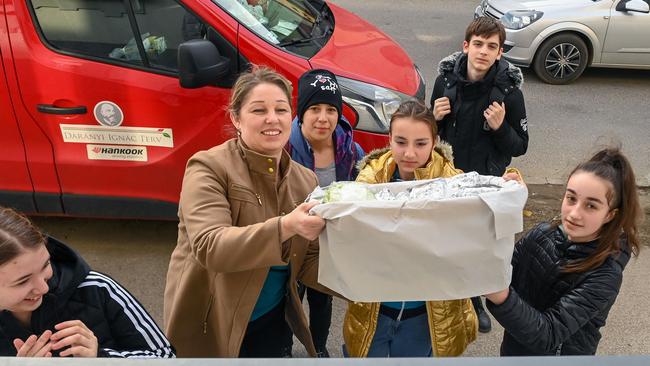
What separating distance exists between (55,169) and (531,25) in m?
5.87

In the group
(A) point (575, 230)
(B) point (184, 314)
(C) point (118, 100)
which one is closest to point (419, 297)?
(A) point (575, 230)

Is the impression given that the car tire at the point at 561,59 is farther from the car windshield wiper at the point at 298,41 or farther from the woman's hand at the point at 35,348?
the woman's hand at the point at 35,348

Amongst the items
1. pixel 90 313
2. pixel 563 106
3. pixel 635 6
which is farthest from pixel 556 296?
pixel 635 6

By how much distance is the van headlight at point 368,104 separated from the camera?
12.1 ft

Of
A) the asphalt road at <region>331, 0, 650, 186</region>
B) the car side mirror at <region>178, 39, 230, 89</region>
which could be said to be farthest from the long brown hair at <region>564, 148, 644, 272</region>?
the asphalt road at <region>331, 0, 650, 186</region>

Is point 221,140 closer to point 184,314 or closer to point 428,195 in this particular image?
point 184,314

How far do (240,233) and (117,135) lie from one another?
2.19 m

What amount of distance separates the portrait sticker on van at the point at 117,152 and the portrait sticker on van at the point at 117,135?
29 mm

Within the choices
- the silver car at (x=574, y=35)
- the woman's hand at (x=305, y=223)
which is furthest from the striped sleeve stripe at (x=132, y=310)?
the silver car at (x=574, y=35)

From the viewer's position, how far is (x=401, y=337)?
240 cm

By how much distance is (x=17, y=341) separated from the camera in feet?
5.05

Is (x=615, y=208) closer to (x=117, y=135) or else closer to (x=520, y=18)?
(x=117, y=135)

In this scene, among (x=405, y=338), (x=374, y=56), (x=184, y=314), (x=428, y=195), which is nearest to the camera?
(x=428, y=195)

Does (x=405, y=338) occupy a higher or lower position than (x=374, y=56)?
lower
